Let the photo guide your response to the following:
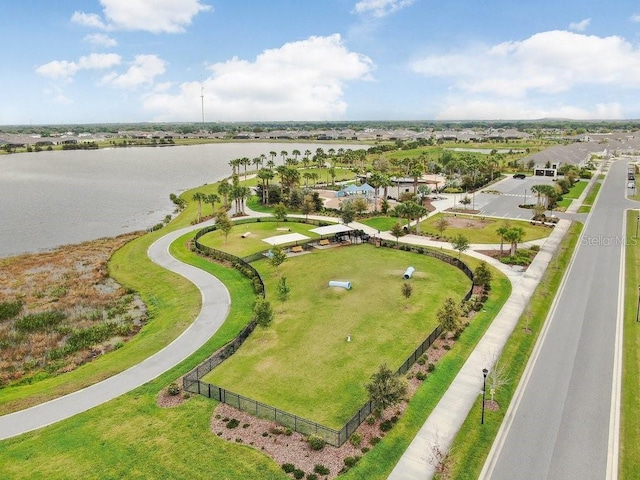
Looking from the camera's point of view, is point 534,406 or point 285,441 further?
point 534,406

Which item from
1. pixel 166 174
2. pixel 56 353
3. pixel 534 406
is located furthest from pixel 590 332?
pixel 166 174

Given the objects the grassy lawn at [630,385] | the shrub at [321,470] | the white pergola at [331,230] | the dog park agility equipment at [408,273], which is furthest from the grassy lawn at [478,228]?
the shrub at [321,470]

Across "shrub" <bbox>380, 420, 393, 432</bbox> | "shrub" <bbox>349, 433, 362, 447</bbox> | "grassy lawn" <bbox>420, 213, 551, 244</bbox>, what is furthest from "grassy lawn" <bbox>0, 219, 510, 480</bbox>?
"grassy lawn" <bbox>420, 213, 551, 244</bbox>

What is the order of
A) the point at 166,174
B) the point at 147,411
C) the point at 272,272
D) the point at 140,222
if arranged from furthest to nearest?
the point at 166,174 → the point at 140,222 → the point at 272,272 → the point at 147,411

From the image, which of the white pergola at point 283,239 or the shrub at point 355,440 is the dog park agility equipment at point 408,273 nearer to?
the white pergola at point 283,239

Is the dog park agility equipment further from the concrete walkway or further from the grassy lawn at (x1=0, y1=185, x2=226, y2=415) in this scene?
the grassy lawn at (x1=0, y1=185, x2=226, y2=415)

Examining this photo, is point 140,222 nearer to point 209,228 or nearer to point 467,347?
point 209,228

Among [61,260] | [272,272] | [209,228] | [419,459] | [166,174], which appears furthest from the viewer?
[166,174]

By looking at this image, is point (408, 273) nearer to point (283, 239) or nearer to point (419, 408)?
point (283, 239)
